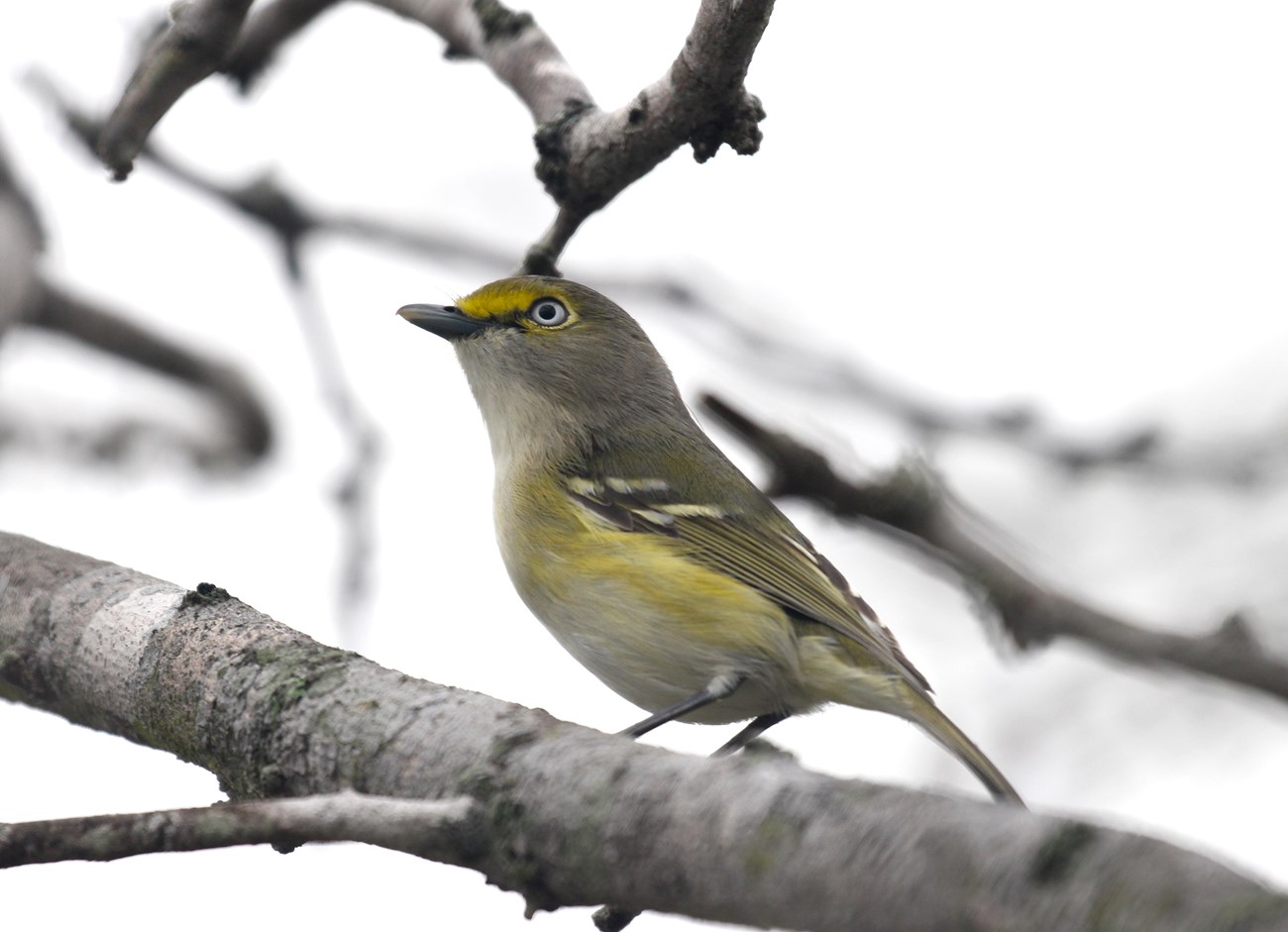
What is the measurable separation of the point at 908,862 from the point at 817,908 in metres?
0.16

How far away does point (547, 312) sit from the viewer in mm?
5551

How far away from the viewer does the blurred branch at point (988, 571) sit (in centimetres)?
184

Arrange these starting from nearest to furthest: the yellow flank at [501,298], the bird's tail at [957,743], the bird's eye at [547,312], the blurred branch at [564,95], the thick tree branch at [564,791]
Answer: the thick tree branch at [564,791], the blurred branch at [564,95], the bird's tail at [957,743], the yellow flank at [501,298], the bird's eye at [547,312]

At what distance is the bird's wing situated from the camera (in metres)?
4.42

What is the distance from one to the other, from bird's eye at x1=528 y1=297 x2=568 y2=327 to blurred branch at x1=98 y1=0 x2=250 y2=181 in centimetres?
185

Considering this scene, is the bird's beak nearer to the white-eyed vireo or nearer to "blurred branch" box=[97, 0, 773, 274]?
the white-eyed vireo

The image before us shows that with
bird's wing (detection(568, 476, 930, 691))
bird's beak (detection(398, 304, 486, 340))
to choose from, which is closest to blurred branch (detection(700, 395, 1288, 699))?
bird's wing (detection(568, 476, 930, 691))

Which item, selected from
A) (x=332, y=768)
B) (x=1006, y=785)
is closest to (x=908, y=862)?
(x=332, y=768)

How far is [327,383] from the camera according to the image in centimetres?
621

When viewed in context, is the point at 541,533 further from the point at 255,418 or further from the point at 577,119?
the point at 255,418

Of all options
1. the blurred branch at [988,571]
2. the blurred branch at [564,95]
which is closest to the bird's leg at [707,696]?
the blurred branch at [564,95]

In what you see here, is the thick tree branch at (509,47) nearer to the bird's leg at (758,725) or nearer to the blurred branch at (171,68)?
the blurred branch at (171,68)

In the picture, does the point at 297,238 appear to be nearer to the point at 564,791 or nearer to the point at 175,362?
the point at 175,362

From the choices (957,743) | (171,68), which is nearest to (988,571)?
(957,743)
